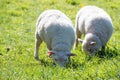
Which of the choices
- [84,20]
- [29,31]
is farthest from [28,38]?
[84,20]

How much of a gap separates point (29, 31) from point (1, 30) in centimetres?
95

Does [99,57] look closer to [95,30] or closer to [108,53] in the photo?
[108,53]

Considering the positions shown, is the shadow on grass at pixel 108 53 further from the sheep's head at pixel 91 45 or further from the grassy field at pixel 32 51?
the sheep's head at pixel 91 45

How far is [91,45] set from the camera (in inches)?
364

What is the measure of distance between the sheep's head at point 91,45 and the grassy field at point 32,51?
0.63ft

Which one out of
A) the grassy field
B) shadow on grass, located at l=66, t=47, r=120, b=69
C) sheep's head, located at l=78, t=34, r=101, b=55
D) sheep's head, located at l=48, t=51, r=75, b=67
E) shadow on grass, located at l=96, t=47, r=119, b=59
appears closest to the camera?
the grassy field

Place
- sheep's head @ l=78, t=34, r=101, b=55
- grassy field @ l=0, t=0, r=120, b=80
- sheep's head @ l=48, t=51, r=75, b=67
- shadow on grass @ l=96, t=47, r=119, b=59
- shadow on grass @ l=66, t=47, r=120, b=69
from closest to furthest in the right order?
grassy field @ l=0, t=0, r=120, b=80 < shadow on grass @ l=66, t=47, r=120, b=69 < sheep's head @ l=48, t=51, r=75, b=67 < shadow on grass @ l=96, t=47, r=119, b=59 < sheep's head @ l=78, t=34, r=101, b=55

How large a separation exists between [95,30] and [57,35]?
148 cm

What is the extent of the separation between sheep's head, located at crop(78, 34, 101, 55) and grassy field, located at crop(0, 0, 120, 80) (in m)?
0.19

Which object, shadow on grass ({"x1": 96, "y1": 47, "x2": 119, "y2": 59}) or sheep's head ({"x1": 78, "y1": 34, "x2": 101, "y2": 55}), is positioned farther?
sheep's head ({"x1": 78, "y1": 34, "x2": 101, "y2": 55})

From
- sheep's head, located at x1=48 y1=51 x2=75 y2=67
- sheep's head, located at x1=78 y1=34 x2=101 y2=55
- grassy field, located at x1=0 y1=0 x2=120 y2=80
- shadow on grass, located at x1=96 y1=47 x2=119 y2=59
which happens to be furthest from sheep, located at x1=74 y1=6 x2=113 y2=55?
sheep's head, located at x1=48 y1=51 x2=75 y2=67

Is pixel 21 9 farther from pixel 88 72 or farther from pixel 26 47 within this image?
pixel 88 72

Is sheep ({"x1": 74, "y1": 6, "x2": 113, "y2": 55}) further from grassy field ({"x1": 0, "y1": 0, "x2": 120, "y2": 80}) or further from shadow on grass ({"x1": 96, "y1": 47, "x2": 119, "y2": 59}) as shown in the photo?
grassy field ({"x1": 0, "y1": 0, "x2": 120, "y2": 80})

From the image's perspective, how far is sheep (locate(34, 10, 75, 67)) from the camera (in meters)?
8.02
